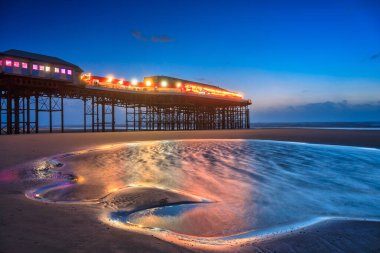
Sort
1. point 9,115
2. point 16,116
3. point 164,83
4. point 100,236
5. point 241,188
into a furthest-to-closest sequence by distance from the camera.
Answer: point 164,83, point 16,116, point 9,115, point 241,188, point 100,236

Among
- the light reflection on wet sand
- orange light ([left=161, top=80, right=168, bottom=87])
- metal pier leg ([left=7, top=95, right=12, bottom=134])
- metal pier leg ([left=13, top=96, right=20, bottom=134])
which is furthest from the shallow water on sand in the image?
orange light ([left=161, top=80, right=168, bottom=87])

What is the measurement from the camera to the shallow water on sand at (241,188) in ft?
15.5

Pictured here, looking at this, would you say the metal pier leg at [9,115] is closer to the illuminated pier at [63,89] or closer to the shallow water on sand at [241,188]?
the illuminated pier at [63,89]

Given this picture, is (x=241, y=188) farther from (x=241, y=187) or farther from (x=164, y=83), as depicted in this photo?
(x=164, y=83)

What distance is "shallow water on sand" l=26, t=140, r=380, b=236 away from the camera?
4.72m

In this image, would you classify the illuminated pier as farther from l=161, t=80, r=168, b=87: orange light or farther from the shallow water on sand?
the shallow water on sand

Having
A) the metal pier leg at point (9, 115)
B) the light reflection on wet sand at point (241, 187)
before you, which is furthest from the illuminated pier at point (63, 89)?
the light reflection on wet sand at point (241, 187)

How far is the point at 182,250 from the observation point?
10.6 feet

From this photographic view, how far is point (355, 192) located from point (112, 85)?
40.9 metres

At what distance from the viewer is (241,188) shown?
7.15 m

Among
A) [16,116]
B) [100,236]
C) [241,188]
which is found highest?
[16,116]

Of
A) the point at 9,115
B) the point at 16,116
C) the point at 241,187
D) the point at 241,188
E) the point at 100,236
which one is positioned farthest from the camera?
the point at 16,116

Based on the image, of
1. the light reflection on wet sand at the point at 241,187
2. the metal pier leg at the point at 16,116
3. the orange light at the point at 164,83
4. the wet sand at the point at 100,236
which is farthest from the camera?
the orange light at the point at 164,83

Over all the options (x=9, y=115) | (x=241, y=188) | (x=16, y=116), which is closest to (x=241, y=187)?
(x=241, y=188)
